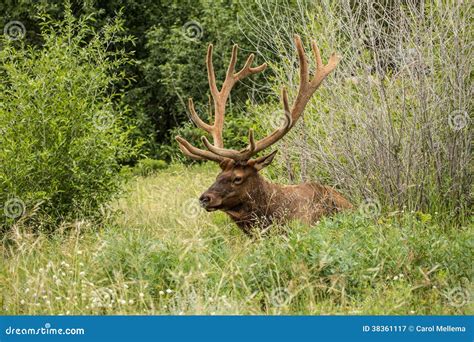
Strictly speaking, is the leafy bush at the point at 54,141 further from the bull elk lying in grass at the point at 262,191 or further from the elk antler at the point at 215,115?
the bull elk lying in grass at the point at 262,191

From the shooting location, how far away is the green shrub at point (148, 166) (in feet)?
46.7

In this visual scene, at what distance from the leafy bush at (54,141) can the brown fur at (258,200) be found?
1412 mm

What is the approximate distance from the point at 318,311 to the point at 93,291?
1390 millimetres

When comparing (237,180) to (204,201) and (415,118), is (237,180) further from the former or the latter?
(415,118)

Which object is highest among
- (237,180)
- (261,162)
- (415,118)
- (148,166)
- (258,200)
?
(415,118)

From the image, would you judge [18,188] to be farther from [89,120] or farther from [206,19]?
[206,19]

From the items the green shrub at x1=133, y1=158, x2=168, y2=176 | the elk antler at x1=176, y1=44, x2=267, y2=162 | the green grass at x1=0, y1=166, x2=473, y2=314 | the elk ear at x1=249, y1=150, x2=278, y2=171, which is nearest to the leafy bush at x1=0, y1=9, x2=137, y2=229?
the elk antler at x1=176, y1=44, x2=267, y2=162

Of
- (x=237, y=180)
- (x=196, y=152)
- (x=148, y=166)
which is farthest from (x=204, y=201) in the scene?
(x=148, y=166)

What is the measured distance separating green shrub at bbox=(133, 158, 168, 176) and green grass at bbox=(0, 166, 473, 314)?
7329 mm

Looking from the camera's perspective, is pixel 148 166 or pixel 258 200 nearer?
pixel 258 200

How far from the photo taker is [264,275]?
5.91 metres

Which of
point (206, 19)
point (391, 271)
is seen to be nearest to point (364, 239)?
point (391, 271)

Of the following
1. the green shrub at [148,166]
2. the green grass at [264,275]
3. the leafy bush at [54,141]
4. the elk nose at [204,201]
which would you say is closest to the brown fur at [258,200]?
the elk nose at [204,201]

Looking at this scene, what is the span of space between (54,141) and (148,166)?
243 inches
